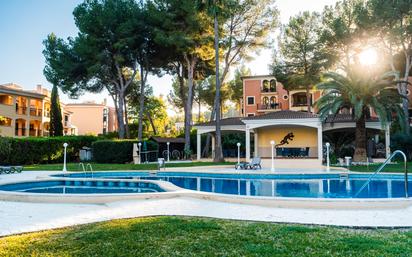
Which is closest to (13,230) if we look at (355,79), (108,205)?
(108,205)

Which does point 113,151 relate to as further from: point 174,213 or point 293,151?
point 174,213

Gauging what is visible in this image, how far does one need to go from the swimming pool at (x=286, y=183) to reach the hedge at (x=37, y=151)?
933 centimetres

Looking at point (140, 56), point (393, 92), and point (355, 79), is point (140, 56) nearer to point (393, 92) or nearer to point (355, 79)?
point (355, 79)

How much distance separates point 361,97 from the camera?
21.0 metres

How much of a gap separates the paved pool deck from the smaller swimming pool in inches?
161

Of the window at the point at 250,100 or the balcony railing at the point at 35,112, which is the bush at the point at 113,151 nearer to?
the balcony railing at the point at 35,112

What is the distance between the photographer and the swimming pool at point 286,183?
11164 mm

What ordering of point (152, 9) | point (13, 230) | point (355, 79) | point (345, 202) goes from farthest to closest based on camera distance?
point (152, 9), point (355, 79), point (345, 202), point (13, 230)

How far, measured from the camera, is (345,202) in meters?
7.42

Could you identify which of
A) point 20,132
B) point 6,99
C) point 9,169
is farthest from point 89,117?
point 9,169

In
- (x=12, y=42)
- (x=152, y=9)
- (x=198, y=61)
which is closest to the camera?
(x=12, y=42)

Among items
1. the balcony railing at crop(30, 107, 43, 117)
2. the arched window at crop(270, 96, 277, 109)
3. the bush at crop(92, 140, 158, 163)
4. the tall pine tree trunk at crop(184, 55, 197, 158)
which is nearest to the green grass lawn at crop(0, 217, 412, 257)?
the bush at crop(92, 140, 158, 163)

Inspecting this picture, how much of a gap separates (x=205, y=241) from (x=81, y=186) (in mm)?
10121

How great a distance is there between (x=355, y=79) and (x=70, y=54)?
82.0ft
